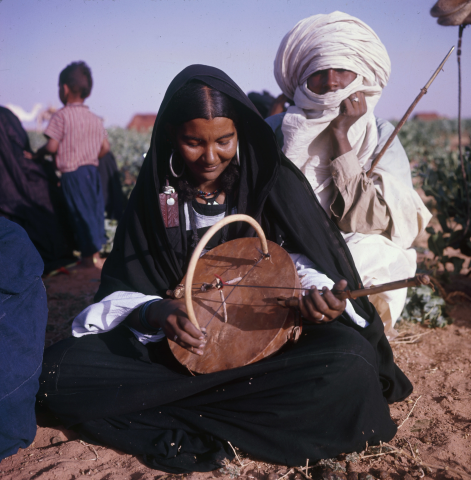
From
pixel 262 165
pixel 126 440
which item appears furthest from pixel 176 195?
pixel 126 440

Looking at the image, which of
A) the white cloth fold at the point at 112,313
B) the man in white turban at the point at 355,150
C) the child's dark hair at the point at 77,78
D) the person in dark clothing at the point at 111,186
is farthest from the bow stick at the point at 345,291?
the person in dark clothing at the point at 111,186

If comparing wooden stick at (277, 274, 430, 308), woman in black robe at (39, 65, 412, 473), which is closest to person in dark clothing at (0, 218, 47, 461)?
woman in black robe at (39, 65, 412, 473)

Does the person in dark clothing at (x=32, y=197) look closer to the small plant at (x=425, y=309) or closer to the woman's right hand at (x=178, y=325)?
the woman's right hand at (x=178, y=325)

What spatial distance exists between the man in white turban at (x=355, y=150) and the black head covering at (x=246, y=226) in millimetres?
510

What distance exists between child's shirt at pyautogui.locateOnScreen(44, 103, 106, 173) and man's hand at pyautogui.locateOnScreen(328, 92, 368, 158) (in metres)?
4.11

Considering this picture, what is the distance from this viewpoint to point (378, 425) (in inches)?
99.8

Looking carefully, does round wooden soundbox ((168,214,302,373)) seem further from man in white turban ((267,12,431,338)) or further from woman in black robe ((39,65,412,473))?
man in white turban ((267,12,431,338))

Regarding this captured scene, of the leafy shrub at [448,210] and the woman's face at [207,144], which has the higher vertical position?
the woman's face at [207,144]

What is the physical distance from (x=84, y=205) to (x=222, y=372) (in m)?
4.85

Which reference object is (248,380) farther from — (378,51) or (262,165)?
(378,51)

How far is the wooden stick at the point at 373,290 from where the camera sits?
6.08 feet

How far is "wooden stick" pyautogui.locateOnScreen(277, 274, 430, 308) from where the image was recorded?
73.0 inches

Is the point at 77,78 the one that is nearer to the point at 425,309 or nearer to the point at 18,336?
the point at 18,336

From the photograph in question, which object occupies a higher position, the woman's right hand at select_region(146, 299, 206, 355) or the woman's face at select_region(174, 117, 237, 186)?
the woman's face at select_region(174, 117, 237, 186)
